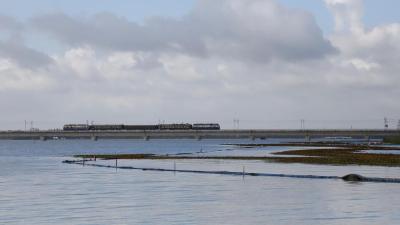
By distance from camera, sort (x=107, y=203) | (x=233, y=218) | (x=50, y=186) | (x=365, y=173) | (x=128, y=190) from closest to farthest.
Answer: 1. (x=233, y=218)
2. (x=107, y=203)
3. (x=128, y=190)
4. (x=50, y=186)
5. (x=365, y=173)

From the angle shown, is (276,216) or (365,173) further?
(365,173)

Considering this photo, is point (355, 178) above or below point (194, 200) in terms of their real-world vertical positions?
above

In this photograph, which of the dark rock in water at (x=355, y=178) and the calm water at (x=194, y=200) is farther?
the dark rock in water at (x=355, y=178)

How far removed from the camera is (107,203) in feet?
164

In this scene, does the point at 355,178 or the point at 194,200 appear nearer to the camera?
the point at 194,200

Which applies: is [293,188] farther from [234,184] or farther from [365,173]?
[365,173]

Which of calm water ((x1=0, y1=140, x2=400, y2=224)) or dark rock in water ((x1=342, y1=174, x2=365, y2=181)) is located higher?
dark rock in water ((x1=342, y1=174, x2=365, y2=181))

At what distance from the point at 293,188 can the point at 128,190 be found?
13.7m

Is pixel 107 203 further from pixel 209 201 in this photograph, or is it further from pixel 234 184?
pixel 234 184

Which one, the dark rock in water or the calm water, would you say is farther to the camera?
the dark rock in water

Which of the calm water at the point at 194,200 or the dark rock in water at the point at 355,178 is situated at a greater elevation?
the dark rock in water at the point at 355,178

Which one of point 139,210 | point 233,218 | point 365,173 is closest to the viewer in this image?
point 233,218

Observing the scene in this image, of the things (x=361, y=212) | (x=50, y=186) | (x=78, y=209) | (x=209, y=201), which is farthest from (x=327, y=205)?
(x=50, y=186)

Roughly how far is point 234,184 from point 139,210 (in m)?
20.7
